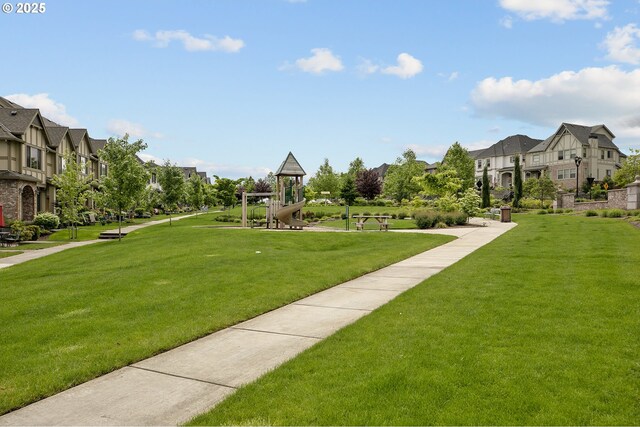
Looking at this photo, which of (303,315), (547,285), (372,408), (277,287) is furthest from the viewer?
(277,287)

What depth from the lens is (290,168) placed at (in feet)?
108

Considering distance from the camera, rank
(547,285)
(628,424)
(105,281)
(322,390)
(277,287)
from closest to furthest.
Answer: (628,424) → (322,390) → (547,285) → (277,287) → (105,281)

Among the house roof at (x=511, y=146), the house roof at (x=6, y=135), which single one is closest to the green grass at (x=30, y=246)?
the house roof at (x=6, y=135)

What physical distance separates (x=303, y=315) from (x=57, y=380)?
3958mm

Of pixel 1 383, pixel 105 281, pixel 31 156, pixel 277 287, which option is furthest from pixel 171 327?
pixel 31 156

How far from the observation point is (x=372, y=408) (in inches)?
173

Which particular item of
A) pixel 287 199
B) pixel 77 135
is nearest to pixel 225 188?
pixel 77 135

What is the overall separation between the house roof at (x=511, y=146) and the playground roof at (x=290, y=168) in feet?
210

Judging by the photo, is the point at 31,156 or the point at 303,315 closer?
the point at 303,315

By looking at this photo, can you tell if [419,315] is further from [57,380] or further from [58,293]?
[58,293]

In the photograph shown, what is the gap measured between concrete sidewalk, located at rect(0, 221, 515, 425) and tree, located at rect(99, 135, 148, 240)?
2221cm

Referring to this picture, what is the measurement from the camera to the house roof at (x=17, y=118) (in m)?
37.5

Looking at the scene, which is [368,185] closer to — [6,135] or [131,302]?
[6,135]

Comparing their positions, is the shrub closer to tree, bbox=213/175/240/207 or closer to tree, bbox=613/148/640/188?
tree, bbox=213/175/240/207
